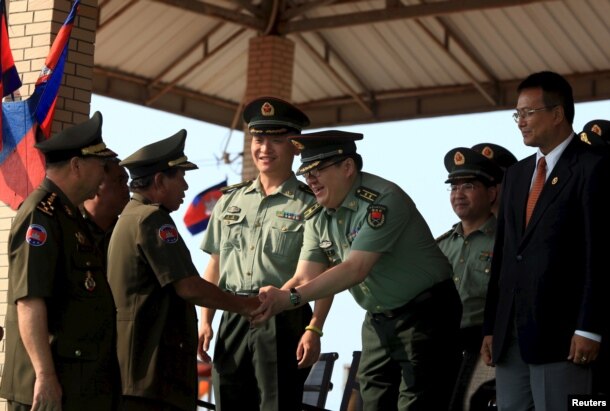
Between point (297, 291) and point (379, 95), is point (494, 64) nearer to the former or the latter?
point (379, 95)

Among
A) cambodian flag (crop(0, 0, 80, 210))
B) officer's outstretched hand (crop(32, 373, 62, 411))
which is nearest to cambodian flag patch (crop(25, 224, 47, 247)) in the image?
officer's outstretched hand (crop(32, 373, 62, 411))

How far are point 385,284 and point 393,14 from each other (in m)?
12.4

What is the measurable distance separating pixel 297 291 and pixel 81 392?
1.38m

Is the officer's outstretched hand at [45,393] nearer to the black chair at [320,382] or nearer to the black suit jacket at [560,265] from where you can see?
the black suit jacket at [560,265]

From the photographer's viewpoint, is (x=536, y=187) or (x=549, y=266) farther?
(x=536, y=187)

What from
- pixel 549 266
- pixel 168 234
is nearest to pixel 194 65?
pixel 168 234

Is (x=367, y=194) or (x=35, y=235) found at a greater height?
(x=367, y=194)

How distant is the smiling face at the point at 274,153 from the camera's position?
7.35m

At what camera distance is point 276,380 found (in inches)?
274

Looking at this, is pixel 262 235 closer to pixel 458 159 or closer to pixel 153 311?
pixel 153 311

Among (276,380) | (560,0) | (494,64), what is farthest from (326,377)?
(494,64)

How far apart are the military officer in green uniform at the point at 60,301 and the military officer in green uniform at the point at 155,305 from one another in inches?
7.7

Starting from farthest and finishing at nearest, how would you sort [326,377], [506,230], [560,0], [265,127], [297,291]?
[560,0], [326,377], [265,127], [297,291], [506,230]

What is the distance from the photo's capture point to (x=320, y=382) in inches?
370
